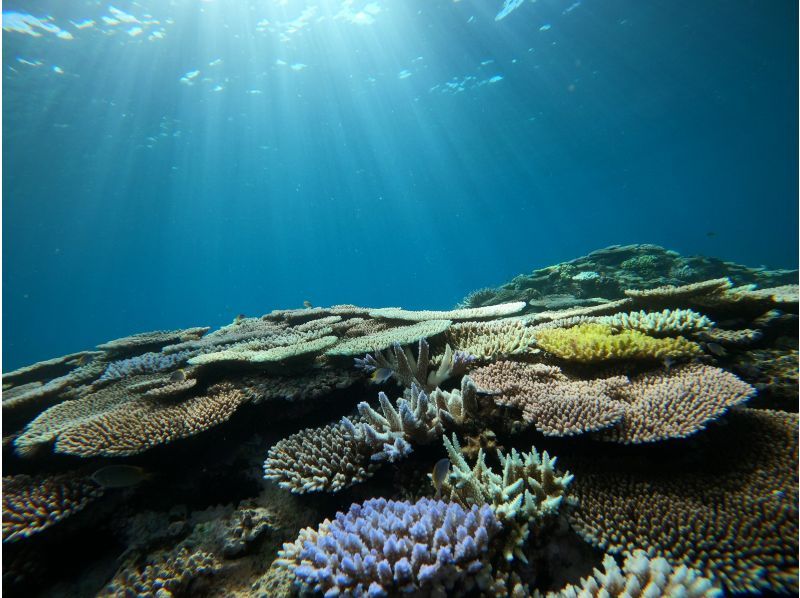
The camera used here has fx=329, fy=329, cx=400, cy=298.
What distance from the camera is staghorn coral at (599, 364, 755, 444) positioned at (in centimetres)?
263

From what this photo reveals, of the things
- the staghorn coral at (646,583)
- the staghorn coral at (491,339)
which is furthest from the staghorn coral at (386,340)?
the staghorn coral at (646,583)

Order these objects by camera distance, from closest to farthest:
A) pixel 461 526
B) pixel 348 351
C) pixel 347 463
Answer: pixel 461 526, pixel 347 463, pixel 348 351

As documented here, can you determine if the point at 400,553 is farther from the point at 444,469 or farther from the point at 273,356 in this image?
the point at 273,356

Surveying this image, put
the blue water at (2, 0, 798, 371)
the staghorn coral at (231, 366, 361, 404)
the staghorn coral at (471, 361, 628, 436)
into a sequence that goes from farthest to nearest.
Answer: the blue water at (2, 0, 798, 371)
the staghorn coral at (231, 366, 361, 404)
the staghorn coral at (471, 361, 628, 436)

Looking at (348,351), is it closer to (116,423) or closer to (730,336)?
(116,423)

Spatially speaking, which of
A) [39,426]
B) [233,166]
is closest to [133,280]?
[233,166]

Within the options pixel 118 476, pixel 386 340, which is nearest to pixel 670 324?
pixel 386 340

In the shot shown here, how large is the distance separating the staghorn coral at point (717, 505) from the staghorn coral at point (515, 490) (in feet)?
0.76

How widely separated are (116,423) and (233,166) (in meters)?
65.2

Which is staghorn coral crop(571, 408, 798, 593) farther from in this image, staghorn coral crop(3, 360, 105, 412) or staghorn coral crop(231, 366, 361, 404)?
staghorn coral crop(3, 360, 105, 412)

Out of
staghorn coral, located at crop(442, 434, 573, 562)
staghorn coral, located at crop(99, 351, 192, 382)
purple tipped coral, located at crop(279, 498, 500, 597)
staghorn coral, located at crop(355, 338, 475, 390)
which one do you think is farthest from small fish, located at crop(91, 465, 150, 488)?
staghorn coral, located at crop(99, 351, 192, 382)

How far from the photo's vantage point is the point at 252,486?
3.41 m

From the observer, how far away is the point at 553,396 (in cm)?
297

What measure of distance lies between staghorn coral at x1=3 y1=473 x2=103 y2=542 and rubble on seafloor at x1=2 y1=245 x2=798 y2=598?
0.06 feet
